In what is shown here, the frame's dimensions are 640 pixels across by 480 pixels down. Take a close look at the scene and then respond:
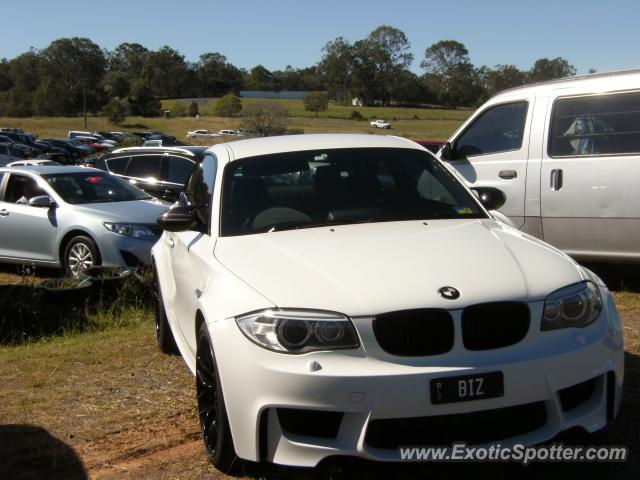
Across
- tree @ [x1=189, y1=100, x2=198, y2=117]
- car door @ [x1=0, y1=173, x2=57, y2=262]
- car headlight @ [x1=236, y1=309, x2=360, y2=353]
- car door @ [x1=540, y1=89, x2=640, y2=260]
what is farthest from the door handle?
tree @ [x1=189, y1=100, x2=198, y2=117]

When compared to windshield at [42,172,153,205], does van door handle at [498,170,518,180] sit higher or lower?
higher

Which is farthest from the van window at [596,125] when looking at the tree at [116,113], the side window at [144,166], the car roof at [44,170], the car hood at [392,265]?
the tree at [116,113]

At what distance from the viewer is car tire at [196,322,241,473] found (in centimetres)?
349

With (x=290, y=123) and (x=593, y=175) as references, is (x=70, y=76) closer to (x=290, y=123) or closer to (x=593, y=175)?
(x=290, y=123)

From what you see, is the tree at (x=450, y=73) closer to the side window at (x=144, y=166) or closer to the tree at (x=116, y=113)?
the tree at (x=116, y=113)

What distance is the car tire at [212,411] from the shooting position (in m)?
3.49

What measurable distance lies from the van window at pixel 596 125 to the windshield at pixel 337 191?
258 centimetres

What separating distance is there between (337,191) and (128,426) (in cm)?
182

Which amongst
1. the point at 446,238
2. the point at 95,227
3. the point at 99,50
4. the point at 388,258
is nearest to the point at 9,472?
the point at 388,258

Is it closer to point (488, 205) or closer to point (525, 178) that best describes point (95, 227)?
point (525, 178)

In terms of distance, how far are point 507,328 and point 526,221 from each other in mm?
4377

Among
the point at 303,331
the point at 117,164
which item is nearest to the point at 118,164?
the point at 117,164

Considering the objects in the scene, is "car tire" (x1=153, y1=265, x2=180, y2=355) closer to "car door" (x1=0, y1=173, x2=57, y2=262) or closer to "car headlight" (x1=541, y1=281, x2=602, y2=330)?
"car headlight" (x1=541, y1=281, x2=602, y2=330)

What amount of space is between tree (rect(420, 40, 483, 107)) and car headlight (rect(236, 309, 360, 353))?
124m
